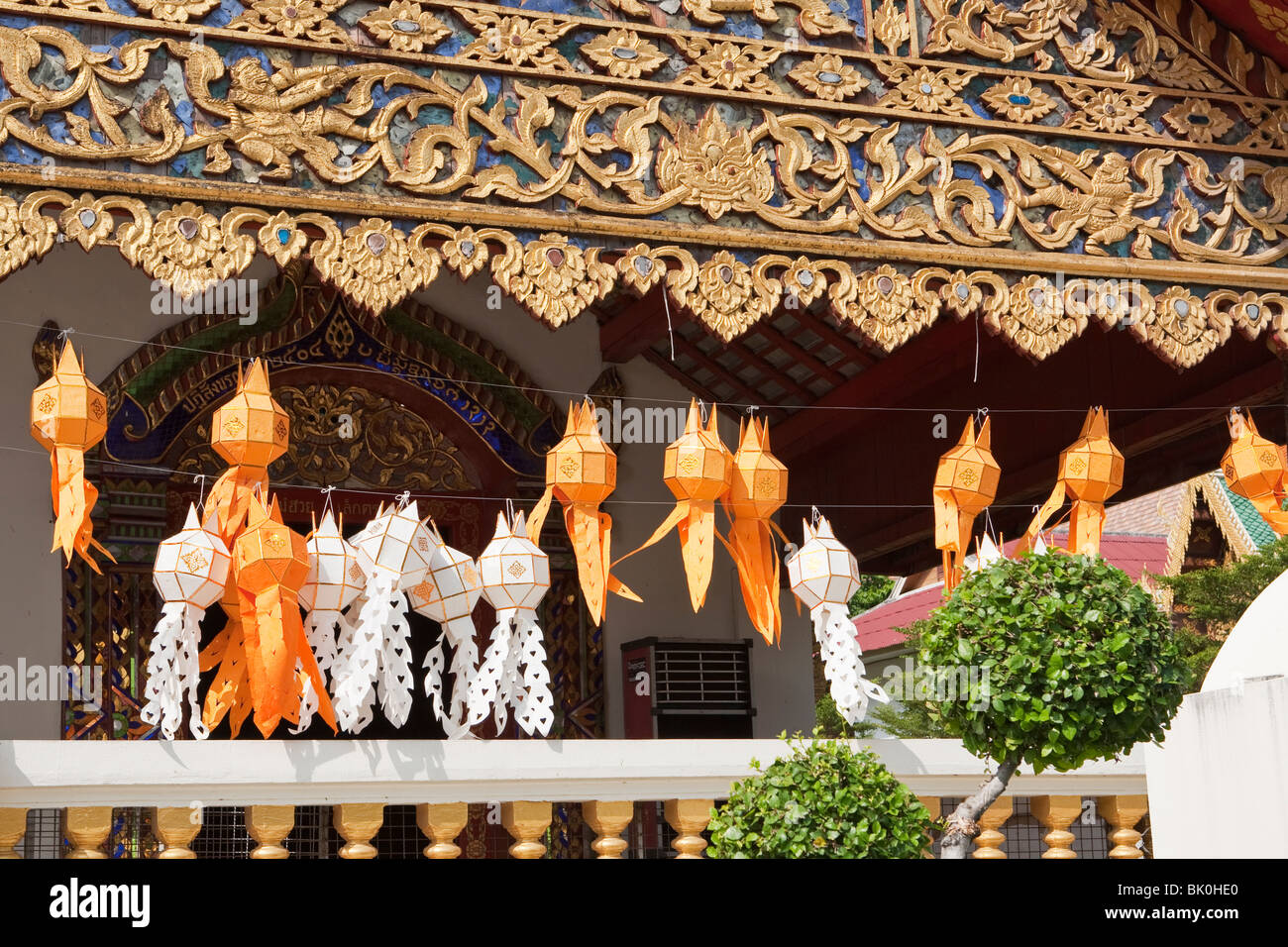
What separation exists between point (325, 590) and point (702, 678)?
11.2 feet

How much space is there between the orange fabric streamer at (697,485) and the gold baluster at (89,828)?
2.23 m

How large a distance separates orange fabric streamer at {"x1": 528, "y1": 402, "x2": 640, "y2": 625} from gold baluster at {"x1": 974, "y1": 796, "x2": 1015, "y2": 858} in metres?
1.56

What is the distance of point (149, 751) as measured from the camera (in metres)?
4.27

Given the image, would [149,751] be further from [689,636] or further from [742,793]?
[689,636]

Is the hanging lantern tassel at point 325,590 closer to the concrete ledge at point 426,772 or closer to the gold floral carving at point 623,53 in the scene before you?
the concrete ledge at point 426,772

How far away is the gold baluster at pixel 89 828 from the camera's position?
417cm

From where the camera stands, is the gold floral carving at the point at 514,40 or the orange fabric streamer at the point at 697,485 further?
the orange fabric streamer at the point at 697,485

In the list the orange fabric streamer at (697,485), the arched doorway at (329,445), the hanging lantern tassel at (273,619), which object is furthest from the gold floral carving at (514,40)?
the arched doorway at (329,445)

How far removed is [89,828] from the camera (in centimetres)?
420

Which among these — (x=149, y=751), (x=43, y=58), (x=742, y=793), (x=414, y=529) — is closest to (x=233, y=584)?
(x=414, y=529)

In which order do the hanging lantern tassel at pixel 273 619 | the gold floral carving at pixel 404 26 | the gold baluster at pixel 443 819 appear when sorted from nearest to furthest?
the gold baluster at pixel 443 819, the hanging lantern tassel at pixel 273 619, the gold floral carving at pixel 404 26

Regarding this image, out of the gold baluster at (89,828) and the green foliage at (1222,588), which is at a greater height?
the green foliage at (1222,588)

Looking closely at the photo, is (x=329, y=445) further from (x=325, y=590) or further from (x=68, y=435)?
(x=325, y=590)

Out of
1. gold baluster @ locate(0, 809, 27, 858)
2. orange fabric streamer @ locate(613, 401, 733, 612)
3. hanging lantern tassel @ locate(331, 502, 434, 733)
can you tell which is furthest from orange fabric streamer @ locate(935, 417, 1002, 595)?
gold baluster @ locate(0, 809, 27, 858)
